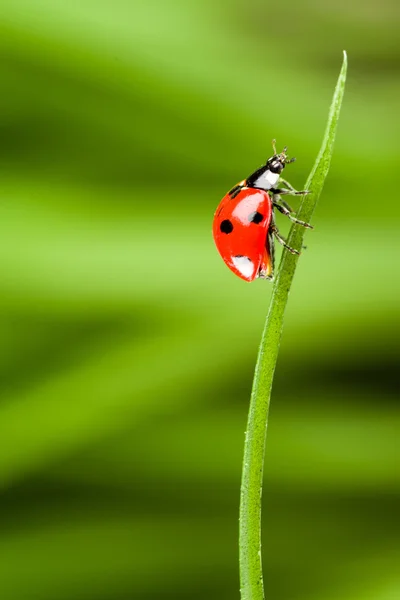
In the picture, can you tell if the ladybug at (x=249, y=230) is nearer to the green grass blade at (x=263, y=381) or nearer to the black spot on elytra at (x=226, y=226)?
the black spot on elytra at (x=226, y=226)

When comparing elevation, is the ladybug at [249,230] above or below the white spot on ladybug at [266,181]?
below

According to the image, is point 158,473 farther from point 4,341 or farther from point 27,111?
point 27,111

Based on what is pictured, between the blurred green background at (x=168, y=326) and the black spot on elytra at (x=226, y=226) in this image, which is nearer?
the black spot on elytra at (x=226, y=226)

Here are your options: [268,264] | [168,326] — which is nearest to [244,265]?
[268,264]

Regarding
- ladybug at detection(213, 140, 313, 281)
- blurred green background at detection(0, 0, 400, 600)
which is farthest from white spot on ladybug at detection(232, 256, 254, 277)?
blurred green background at detection(0, 0, 400, 600)

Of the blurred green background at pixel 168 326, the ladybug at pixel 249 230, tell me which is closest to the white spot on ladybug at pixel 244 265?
the ladybug at pixel 249 230

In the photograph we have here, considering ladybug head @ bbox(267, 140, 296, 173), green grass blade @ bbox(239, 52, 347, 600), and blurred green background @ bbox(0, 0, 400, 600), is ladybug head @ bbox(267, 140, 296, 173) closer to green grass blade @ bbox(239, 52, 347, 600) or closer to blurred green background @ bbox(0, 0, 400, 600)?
blurred green background @ bbox(0, 0, 400, 600)

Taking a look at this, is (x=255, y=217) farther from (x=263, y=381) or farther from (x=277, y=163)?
(x=263, y=381)
